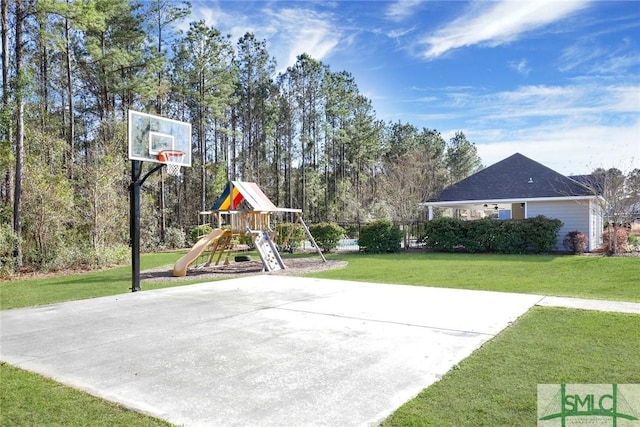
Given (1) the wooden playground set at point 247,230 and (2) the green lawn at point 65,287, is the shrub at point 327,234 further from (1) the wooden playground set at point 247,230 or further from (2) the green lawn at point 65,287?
(2) the green lawn at point 65,287

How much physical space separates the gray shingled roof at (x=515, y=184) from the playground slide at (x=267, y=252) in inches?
432

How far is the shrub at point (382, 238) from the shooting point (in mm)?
18672

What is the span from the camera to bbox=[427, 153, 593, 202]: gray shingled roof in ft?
60.0

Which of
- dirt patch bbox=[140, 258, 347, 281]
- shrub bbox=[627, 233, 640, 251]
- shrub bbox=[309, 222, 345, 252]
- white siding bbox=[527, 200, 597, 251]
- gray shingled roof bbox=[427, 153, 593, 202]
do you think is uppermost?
gray shingled roof bbox=[427, 153, 593, 202]

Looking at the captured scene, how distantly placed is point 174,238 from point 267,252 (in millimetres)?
12853

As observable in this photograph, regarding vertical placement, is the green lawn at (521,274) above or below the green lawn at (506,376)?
below

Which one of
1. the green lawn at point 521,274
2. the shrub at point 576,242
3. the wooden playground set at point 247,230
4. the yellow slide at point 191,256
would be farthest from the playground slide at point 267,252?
the shrub at point 576,242

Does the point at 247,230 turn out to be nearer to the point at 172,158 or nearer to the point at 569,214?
the point at 172,158

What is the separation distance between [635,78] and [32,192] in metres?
21.5

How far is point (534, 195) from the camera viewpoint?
18656mm

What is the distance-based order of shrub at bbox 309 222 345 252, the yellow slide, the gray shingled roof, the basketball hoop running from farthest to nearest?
shrub at bbox 309 222 345 252 → the gray shingled roof → the yellow slide → the basketball hoop

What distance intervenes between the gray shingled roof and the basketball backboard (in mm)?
14214

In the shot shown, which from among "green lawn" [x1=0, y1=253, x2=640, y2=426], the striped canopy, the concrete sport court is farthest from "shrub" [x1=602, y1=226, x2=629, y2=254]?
the striped canopy

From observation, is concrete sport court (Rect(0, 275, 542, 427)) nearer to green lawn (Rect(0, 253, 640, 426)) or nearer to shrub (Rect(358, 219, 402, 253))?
green lawn (Rect(0, 253, 640, 426))
